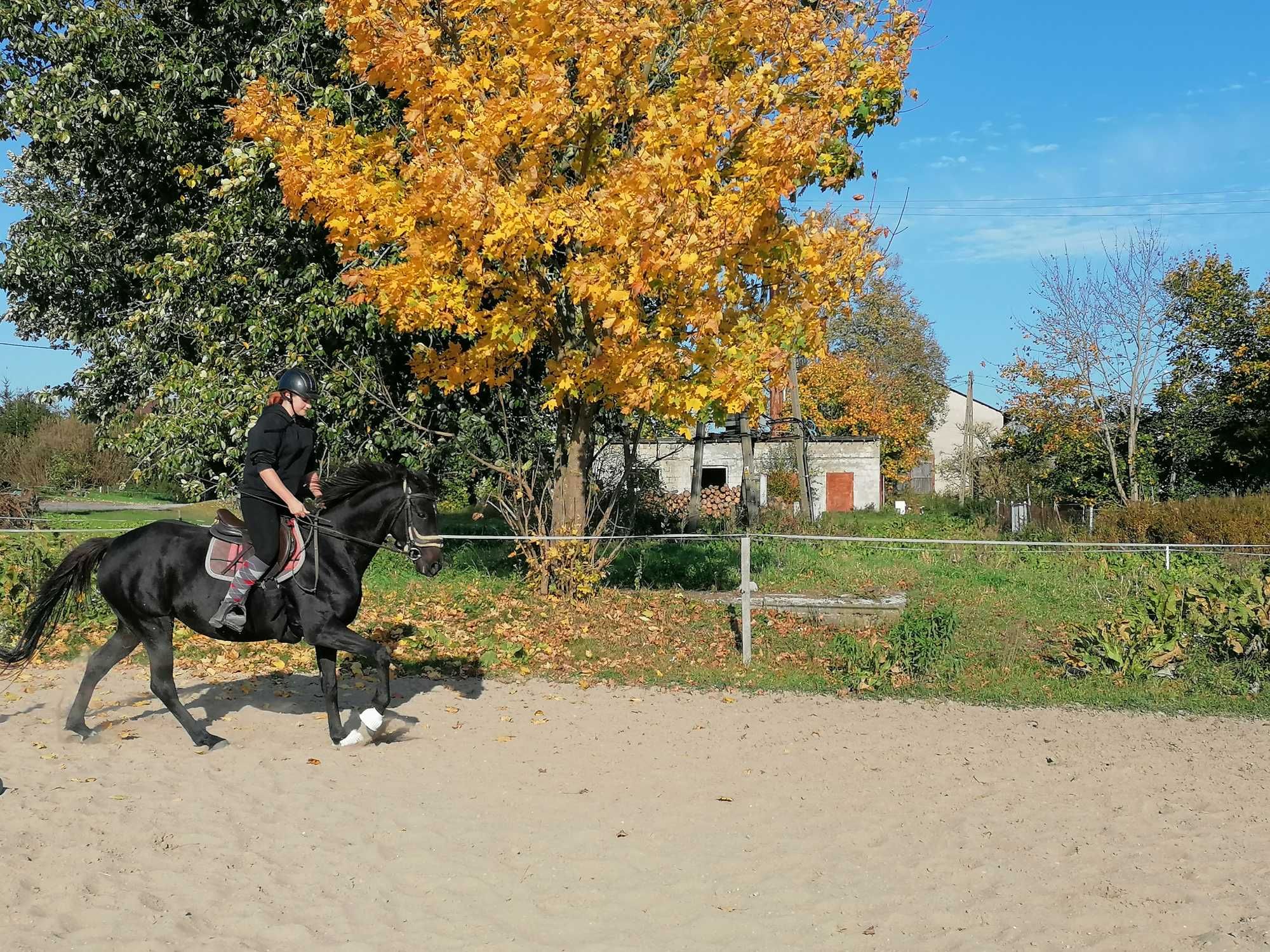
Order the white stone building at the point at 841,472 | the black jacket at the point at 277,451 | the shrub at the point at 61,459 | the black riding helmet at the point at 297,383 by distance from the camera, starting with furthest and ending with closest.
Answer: the white stone building at the point at 841,472, the shrub at the point at 61,459, the black riding helmet at the point at 297,383, the black jacket at the point at 277,451

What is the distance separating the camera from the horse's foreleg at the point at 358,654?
A: 7.09 metres

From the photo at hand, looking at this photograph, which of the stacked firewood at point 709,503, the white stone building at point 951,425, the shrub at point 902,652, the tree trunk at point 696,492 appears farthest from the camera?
the white stone building at point 951,425

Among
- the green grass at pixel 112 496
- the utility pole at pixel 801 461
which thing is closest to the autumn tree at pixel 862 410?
the utility pole at pixel 801 461

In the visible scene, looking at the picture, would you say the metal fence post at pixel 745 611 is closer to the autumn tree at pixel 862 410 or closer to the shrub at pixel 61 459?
the shrub at pixel 61 459

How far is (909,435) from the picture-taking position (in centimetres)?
5162

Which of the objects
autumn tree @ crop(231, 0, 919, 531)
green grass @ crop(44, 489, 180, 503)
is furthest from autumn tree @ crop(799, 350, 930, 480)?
autumn tree @ crop(231, 0, 919, 531)

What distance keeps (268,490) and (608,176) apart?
5.17 metres

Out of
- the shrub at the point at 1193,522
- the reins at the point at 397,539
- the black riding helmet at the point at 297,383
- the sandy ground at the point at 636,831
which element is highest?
the black riding helmet at the point at 297,383

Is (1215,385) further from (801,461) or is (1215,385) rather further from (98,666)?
(98,666)

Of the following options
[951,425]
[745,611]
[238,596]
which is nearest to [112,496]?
[745,611]

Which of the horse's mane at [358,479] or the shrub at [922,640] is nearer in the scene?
the horse's mane at [358,479]

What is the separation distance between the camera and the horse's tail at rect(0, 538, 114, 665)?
7.18 m

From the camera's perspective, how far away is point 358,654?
7141mm

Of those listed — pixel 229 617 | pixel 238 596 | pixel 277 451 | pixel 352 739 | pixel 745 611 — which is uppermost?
pixel 277 451
